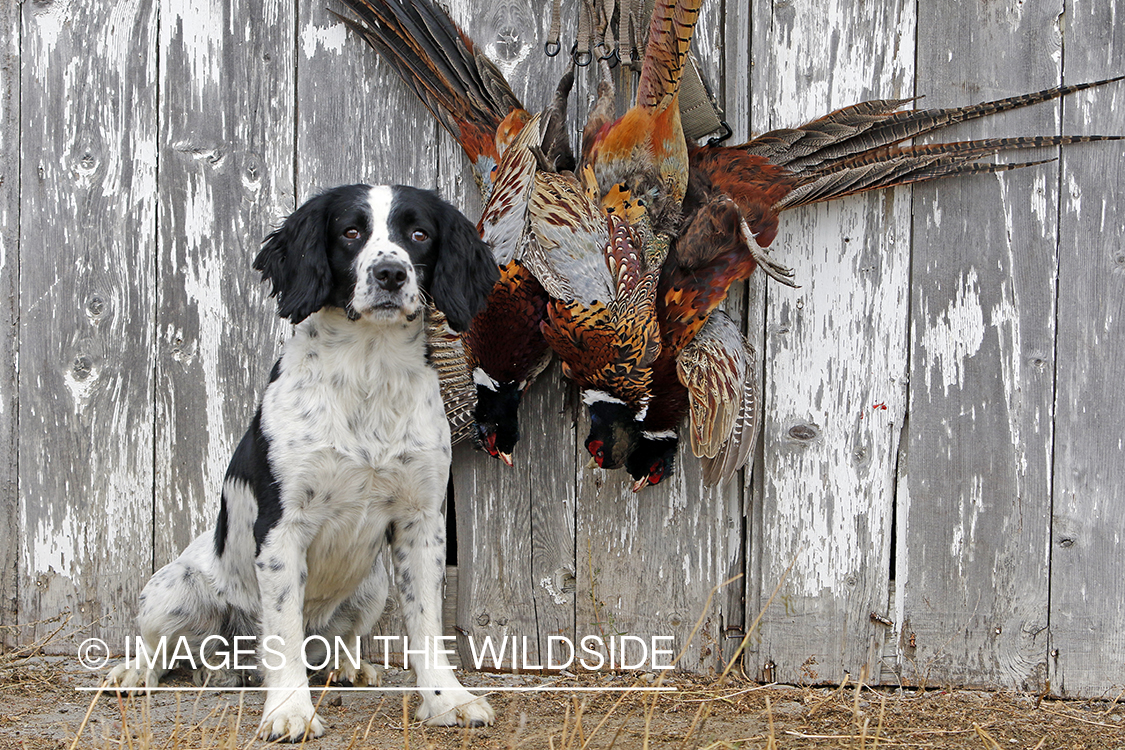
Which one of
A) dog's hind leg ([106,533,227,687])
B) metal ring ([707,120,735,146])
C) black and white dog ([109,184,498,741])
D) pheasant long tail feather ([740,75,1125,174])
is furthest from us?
metal ring ([707,120,735,146])

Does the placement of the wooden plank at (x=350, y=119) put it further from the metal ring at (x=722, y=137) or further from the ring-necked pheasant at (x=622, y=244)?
the metal ring at (x=722, y=137)

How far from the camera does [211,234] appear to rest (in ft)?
10.5

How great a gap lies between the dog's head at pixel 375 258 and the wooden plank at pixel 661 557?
0.79 meters

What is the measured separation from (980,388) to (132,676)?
2.85m

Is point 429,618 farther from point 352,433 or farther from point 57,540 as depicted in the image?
point 57,540

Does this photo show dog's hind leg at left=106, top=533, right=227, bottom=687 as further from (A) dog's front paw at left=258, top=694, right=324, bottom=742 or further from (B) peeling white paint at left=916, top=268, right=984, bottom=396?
(B) peeling white paint at left=916, top=268, right=984, bottom=396

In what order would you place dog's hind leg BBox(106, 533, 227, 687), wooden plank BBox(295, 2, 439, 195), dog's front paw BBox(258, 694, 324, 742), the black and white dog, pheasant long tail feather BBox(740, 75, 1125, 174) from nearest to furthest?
dog's front paw BBox(258, 694, 324, 742) < the black and white dog < dog's hind leg BBox(106, 533, 227, 687) < pheasant long tail feather BBox(740, 75, 1125, 174) < wooden plank BBox(295, 2, 439, 195)

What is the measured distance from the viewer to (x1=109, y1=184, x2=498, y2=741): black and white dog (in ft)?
8.16

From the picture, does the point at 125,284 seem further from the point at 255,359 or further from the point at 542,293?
the point at 542,293

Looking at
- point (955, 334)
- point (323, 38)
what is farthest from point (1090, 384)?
point (323, 38)

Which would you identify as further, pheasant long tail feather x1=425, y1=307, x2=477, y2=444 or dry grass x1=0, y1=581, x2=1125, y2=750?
pheasant long tail feather x1=425, y1=307, x2=477, y2=444

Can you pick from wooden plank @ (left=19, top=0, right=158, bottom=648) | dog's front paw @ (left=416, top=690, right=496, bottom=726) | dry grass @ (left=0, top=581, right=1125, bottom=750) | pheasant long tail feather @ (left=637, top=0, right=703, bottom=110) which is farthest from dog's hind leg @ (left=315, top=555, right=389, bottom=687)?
pheasant long tail feather @ (left=637, top=0, right=703, bottom=110)

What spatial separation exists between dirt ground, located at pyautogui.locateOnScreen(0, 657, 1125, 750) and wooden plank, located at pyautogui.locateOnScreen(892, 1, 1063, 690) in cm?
24

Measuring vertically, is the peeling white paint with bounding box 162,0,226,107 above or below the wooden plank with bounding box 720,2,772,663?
above
